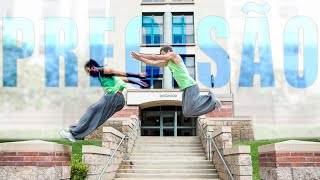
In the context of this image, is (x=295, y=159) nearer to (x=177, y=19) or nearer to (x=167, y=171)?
(x=167, y=171)

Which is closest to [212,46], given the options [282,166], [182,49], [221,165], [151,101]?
[182,49]

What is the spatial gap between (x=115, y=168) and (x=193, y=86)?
746 centimetres

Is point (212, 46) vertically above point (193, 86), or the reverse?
point (212, 46)

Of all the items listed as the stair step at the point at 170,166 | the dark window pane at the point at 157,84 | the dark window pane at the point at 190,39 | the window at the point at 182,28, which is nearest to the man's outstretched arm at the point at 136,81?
the stair step at the point at 170,166

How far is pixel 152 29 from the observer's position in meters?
27.1

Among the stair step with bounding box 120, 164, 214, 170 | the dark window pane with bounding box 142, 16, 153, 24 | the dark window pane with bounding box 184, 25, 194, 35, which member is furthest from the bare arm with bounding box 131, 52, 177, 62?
the dark window pane with bounding box 142, 16, 153, 24

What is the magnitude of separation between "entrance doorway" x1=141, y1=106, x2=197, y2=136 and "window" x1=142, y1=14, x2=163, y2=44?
16.2ft

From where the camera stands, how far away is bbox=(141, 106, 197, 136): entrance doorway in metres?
26.5

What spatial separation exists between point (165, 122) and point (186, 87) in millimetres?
20470

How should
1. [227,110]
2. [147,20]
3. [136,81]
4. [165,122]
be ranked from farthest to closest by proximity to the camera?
[147,20], [165,122], [227,110], [136,81]

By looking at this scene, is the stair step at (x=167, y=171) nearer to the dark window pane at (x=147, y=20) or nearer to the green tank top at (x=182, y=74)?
the green tank top at (x=182, y=74)

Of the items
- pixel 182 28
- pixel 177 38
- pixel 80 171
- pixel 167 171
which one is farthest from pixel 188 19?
pixel 80 171

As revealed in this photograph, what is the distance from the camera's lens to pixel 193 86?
6363mm

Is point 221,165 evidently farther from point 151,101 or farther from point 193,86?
point 151,101
